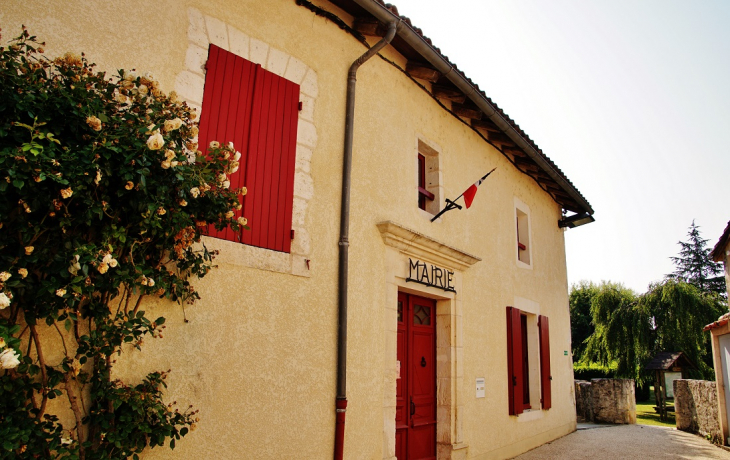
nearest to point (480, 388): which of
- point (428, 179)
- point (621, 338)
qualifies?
point (428, 179)

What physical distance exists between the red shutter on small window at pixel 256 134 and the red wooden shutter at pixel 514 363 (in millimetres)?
4827

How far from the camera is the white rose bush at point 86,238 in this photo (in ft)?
8.78

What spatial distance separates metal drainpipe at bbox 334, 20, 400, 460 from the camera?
4.59 meters

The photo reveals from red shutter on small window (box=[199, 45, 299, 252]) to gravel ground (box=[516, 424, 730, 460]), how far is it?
5.65 meters

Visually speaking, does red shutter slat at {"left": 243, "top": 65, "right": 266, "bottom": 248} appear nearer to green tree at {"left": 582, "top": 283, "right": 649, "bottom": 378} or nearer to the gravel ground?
the gravel ground

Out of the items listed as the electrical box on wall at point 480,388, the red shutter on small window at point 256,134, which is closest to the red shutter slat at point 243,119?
the red shutter on small window at point 256,134

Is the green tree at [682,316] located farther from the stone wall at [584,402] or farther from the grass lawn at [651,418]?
the stone wall at [584,402]

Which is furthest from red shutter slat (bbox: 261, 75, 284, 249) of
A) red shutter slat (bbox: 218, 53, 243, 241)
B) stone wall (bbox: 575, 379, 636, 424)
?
stone wall (bbox: 575, 379, 636, 424)

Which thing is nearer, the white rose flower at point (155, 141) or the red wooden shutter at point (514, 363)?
the white rose flower at point (155, 141)

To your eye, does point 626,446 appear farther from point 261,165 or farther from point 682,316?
point 682,316

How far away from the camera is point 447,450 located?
20.3ft

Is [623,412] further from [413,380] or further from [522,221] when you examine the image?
[413,380]

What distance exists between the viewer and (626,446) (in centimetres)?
887

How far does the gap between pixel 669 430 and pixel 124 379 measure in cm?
1238
